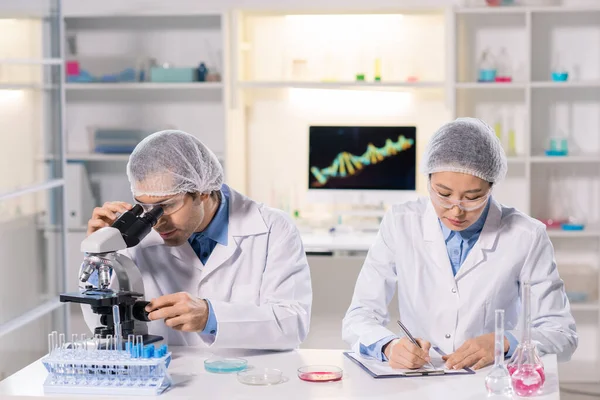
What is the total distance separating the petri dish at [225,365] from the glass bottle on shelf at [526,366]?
0.62 metres

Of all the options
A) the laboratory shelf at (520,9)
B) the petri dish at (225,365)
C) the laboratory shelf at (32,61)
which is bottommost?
the petri dish at (225,365)

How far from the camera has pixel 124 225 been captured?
2.10m

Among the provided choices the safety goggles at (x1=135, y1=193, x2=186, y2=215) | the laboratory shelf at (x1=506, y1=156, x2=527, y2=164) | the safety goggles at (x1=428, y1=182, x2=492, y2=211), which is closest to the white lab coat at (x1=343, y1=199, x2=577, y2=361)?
Answer: the safety goggles at (x1=428, y1=182, x2=492, y2=211)

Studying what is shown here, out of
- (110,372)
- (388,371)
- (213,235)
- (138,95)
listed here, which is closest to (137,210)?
(213,235)

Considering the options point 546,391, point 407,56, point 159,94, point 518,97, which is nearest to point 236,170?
point 159,94

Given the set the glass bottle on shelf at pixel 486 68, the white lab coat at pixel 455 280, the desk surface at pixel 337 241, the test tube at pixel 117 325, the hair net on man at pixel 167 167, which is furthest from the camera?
the glass bottle on shelf at pixel 486 68

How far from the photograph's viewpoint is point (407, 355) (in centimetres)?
206

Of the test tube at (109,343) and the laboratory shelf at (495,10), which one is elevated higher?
the laboratory shelf at (495,10)

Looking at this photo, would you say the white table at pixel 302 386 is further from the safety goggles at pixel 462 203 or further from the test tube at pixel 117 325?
the safety goggles at pixel 462 203

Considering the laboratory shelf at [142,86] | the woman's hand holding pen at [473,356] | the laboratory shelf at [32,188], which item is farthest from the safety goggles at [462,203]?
the laboratory shelf at [142,86]

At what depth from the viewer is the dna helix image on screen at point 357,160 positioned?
469cm

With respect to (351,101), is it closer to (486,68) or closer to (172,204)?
(486,68)

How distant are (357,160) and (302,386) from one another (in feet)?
9.41

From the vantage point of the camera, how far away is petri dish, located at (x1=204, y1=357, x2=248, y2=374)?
2.06 m
